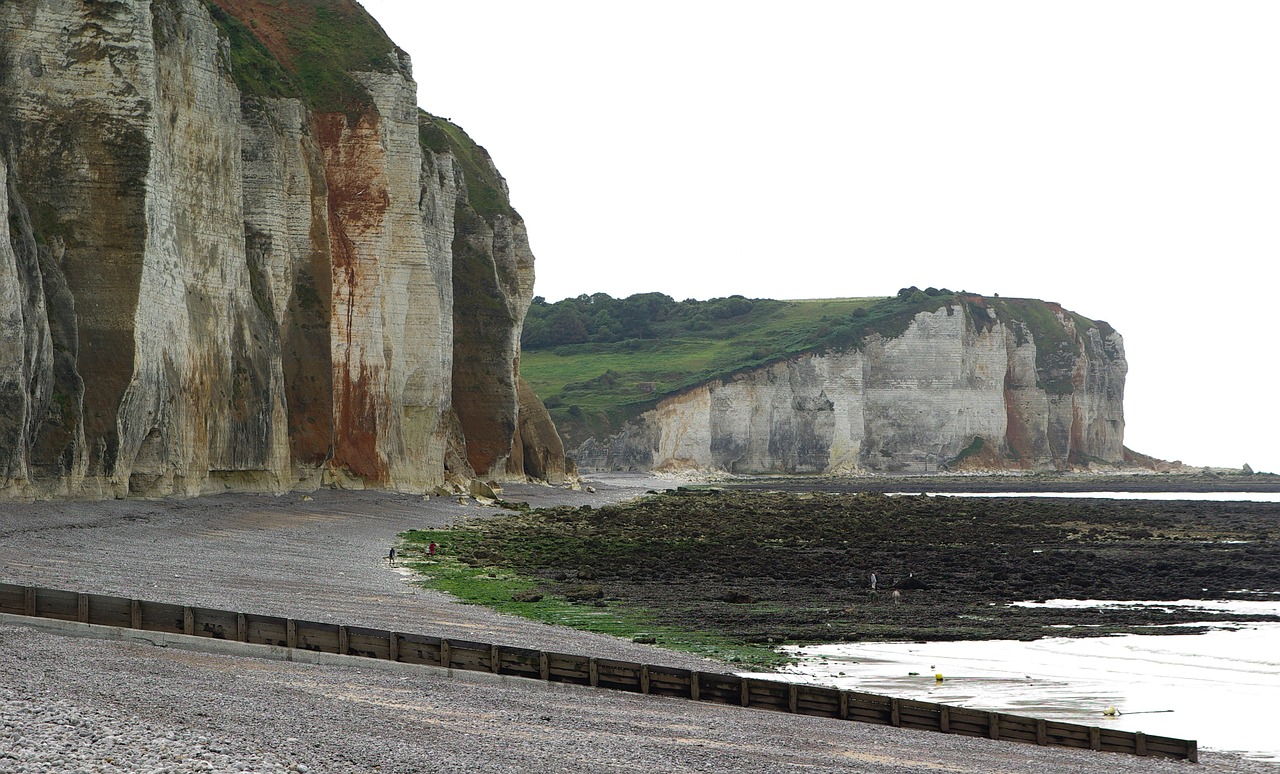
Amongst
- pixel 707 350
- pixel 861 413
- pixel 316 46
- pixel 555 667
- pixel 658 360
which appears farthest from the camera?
pixel 707 350

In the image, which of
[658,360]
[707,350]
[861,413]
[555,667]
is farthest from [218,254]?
[707,350]

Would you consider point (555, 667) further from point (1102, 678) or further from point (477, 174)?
point (477, 174)

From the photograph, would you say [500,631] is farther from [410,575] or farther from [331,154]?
[331,154]

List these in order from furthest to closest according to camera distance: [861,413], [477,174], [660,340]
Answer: [660,340]
[861,413]
[477,174]

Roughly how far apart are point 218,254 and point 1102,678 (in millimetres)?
25190

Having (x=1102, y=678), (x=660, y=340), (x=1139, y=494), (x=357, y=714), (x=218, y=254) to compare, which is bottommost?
(x=1139, y=494)

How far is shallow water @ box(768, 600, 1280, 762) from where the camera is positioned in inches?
534

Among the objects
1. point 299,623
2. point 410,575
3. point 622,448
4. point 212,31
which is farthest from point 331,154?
point 622,448

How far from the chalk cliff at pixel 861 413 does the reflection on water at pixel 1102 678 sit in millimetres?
96052

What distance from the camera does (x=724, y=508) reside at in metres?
54.8

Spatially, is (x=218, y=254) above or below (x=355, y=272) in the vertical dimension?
below

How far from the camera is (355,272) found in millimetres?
45188

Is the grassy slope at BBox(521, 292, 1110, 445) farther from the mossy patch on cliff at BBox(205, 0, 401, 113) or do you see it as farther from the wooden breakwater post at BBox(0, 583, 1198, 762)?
the wooden breakwater post at BBox(0, 583, 1198, 762)

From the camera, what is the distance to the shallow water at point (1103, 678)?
13.6m
